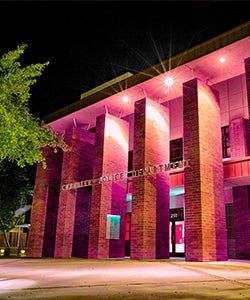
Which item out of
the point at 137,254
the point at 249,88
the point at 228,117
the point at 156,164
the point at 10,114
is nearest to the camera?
the point at 10,114

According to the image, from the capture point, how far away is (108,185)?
55.8ft

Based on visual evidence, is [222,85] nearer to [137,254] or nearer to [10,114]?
[137,254]

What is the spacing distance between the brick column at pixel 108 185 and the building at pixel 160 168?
0.19ft

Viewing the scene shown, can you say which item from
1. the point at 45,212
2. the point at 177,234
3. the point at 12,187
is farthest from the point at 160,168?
the point at 12,187

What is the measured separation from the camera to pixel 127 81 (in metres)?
16.4

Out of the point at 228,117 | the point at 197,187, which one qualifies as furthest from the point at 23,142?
the point at 228,117

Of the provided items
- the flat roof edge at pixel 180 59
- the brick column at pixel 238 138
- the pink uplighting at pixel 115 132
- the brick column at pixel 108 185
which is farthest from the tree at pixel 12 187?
the brick column at pixel 238 138

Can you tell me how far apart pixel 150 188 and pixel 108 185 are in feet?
9.38

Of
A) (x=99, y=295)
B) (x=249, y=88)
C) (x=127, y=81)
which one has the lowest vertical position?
(x=99, y=295)

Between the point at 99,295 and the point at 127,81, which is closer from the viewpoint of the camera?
the point at 99,295

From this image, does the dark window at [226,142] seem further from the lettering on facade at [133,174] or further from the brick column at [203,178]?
the lettering on facade at [133,174]

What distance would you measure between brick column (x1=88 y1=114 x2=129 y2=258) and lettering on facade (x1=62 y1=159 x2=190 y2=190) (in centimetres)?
5

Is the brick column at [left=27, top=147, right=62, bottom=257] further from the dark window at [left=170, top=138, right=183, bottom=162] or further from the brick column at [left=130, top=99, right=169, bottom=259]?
→ the dark window at [left=170, top=138, right=183, bottom=162]

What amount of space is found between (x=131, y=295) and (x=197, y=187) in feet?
28.9
